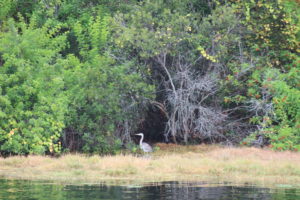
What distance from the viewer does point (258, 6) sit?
82.9 ft

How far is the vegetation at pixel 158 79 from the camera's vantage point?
22250 mm

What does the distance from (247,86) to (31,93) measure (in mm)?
9004

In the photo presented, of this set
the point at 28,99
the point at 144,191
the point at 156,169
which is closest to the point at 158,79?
the point at 28,99

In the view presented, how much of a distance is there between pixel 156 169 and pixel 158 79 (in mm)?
7868

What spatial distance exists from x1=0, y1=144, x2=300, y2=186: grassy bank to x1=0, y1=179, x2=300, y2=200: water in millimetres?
1149

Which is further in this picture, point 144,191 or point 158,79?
point 158,79

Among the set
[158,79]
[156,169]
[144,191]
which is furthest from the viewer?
[158,79]

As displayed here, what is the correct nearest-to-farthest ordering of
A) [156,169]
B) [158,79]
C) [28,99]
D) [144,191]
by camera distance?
[144,191]
[156,169]
[28,99]
[158,79]

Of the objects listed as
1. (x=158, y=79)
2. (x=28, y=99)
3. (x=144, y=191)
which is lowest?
(x=144, y=191)

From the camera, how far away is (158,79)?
85.8 ft

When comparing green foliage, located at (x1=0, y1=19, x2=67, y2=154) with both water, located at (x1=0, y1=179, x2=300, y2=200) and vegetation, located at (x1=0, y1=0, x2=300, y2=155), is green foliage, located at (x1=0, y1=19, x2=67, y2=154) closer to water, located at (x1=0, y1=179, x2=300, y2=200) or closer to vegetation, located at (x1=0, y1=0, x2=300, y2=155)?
vegetation, located at (x1=0, y1=0, x2=300, y2=155)

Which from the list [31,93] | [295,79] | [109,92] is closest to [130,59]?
[109,92]

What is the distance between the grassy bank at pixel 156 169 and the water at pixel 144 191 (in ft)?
3.77

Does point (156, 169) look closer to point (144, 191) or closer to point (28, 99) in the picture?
point (144, 191)
